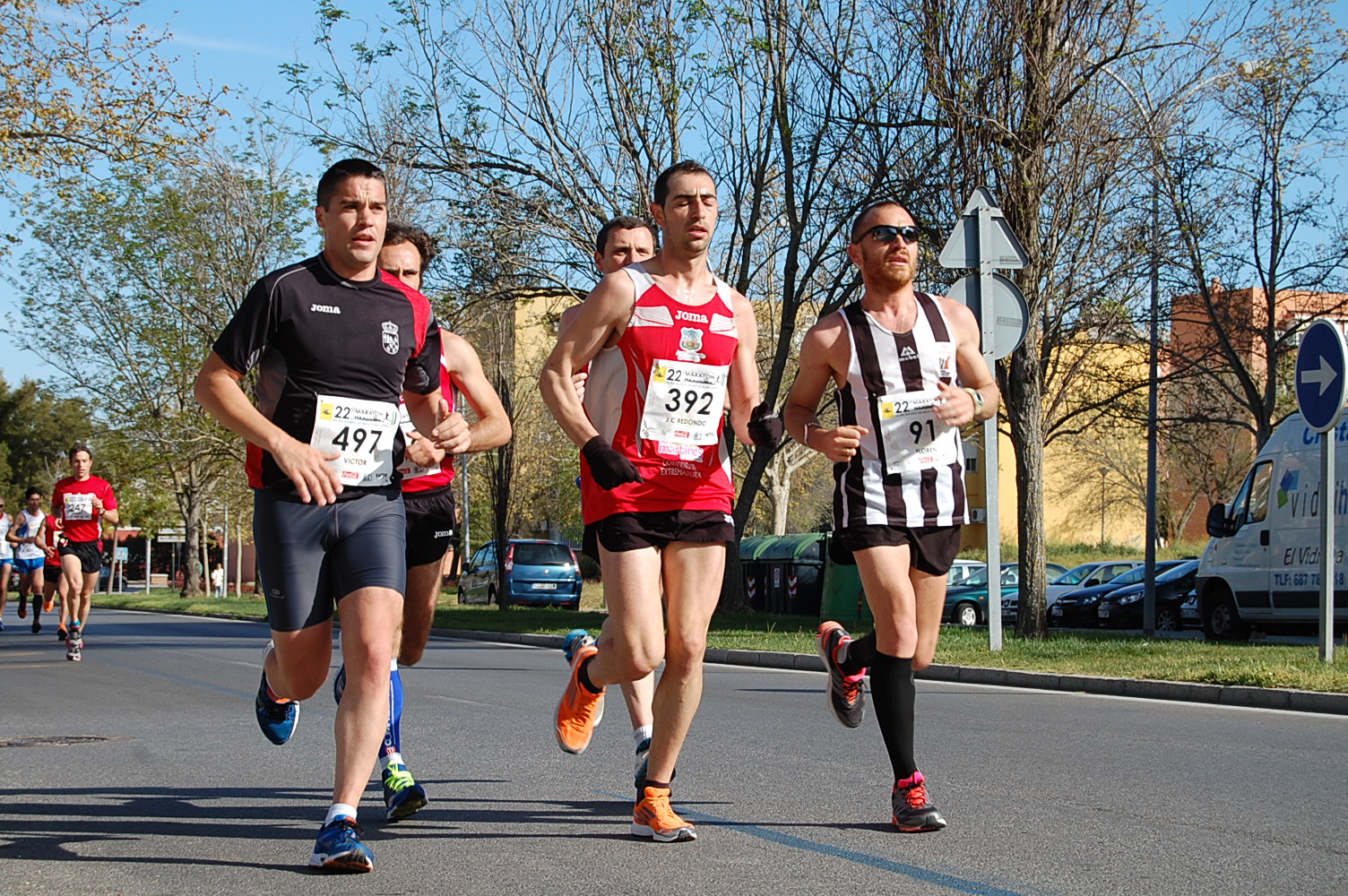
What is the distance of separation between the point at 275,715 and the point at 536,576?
28744 millimetres

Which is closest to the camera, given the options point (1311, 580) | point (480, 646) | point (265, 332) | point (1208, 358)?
point (265, 332)

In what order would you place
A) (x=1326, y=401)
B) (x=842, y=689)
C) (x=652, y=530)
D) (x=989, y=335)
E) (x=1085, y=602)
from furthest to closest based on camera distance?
(x=1085, y=602) < (x=989, y=335) < (x=1326, y=401) < (x=842, y=689) < (x=652, y=530)

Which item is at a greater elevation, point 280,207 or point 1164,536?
point 280,207

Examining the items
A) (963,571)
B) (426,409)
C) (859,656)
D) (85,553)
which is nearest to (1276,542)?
(963,571)

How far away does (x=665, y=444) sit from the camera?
204 inches

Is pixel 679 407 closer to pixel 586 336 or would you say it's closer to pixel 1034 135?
pixel 586 336

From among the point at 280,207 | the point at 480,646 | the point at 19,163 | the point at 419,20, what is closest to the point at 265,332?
the point at 480,646

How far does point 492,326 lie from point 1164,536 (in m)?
41.6

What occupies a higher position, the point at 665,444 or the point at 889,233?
the point at 889,233

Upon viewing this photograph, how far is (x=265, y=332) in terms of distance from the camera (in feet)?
15.6

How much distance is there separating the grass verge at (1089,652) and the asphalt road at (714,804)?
145 centimetres

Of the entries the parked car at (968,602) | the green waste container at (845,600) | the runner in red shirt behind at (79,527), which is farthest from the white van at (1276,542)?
the runner in red shirt behind at (79,527)

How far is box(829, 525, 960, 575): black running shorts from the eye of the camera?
550 centimetres

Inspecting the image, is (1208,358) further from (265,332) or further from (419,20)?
(265,332)
